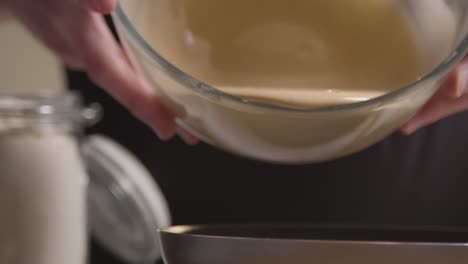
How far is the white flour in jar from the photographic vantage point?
499mm

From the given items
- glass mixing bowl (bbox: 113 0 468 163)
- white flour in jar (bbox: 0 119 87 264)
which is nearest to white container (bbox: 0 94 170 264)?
white flour in jar (bbox: 0 119 87 264)

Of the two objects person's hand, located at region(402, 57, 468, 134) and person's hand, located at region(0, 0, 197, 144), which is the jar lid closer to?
person's hand, located at region(0, 0, 197, 144)

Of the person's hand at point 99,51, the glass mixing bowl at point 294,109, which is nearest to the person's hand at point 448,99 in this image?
the glass mixing bowl at point 294,109

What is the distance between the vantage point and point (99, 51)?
1.43 ft

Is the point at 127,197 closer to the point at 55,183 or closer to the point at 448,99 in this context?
the point at 55,183

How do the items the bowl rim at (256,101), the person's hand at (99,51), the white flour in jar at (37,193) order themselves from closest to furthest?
the bowl rim at (256,101), the person's hand at (99,51), the white flour in jar at (37,193)

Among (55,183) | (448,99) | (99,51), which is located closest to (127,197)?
(55,183)

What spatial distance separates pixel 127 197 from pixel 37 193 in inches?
4.5

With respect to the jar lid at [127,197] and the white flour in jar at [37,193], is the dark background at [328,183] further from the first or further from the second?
the white flour in jar at [37,193]

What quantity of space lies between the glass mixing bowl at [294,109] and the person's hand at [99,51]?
0.14 ft

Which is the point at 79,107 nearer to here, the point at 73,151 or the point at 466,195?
the point at 73,151

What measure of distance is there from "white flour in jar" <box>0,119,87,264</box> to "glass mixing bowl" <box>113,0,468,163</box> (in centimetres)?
20

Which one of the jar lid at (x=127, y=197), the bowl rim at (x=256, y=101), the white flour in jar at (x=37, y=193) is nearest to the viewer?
the bowl rim at (x=256, y=101)

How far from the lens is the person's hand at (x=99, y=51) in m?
0.39
